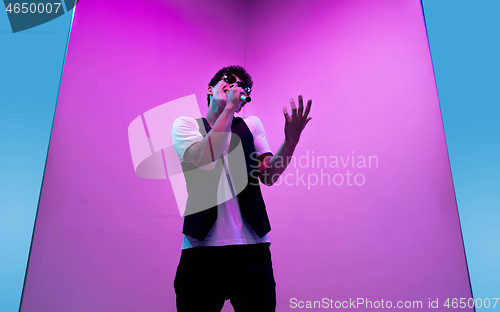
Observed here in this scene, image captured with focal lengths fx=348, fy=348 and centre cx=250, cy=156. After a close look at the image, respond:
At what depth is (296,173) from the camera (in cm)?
222

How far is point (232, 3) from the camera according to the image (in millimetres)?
2807

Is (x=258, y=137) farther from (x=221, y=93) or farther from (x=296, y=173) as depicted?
(x=296, y=173)

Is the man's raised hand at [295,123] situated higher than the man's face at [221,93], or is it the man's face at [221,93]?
the man's face at [221,93]

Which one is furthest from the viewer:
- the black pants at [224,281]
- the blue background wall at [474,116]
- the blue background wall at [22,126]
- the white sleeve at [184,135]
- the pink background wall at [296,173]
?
the pink background wall at [296,173]

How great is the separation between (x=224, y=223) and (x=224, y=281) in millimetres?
178

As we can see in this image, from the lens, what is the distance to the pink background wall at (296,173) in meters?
1.72

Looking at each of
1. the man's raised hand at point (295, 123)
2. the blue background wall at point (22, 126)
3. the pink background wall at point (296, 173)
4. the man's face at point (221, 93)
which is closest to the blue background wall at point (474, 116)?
the pink background wall at point (296, 173)

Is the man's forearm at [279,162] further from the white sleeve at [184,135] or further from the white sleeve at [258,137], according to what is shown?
the white sleeve at [184,135]

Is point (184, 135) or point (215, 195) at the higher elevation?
point (184, 135)

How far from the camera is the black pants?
1.06 meters

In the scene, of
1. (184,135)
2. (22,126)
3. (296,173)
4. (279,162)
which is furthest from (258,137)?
(22,126)

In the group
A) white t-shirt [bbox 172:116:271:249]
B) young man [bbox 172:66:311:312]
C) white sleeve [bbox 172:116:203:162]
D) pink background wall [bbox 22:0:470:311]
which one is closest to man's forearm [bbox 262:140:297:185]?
young man [bbox 172:66:311:312]

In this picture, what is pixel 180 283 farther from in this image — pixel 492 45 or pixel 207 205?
pixel 492 45

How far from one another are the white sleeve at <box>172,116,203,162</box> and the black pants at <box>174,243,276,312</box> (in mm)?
341
